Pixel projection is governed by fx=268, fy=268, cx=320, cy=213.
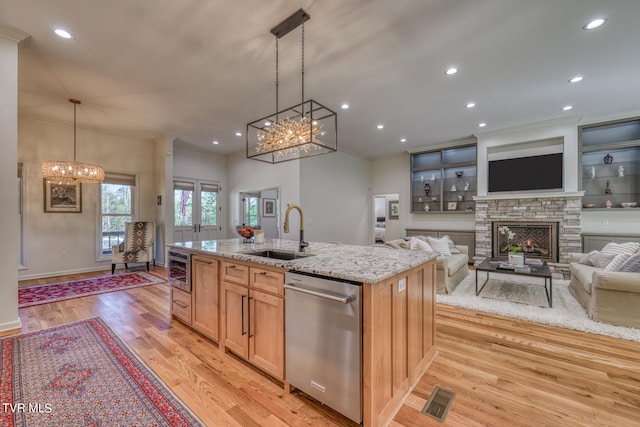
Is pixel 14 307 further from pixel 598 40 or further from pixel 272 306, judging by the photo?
pixel 598 40

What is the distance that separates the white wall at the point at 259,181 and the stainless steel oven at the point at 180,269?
3.34m

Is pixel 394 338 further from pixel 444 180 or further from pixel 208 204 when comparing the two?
pixel 208 204

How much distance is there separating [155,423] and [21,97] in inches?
210

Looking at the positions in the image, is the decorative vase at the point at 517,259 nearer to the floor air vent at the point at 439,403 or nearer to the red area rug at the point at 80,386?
the floor air vent at the point at 439,403

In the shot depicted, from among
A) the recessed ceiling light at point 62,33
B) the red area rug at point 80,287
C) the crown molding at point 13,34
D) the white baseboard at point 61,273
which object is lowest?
the red area rug at point 80,287

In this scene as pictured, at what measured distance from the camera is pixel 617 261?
128 inches

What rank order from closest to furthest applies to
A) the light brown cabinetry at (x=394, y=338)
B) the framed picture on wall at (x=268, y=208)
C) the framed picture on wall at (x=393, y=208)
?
the light brown cabinetry at (x=394, y=338), the framed picture on wall at (x=268, y=208), the framed picture on wall at (x=393, y=208)

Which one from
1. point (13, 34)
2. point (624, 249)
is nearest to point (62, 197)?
point (13, 34)

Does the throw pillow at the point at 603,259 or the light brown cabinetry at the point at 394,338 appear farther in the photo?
the throw pillow at the point at 603,259

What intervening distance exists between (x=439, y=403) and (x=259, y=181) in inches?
239

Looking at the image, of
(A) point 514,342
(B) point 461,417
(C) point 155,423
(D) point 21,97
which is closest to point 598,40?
(A) point 514,342

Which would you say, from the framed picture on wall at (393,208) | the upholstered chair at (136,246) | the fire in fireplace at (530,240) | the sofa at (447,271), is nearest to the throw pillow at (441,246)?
the sofa at (447,271)

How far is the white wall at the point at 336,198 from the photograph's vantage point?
639 centimetres

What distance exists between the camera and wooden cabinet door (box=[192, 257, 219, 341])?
2463mm
